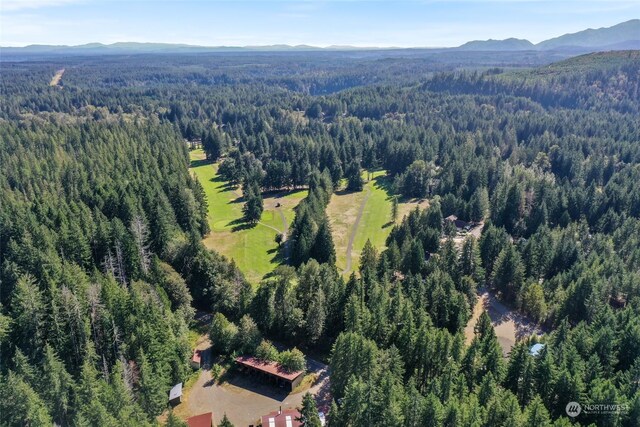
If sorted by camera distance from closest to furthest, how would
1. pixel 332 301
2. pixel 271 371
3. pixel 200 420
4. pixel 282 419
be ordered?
pixel 282 419 → pixel 200 420 → pixel 271 371 → pixel 332 301

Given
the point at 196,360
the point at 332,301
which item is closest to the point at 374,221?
the point at 332,301

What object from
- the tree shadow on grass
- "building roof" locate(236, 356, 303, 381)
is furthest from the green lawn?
"building roof" locate(236, 356, 303, 381)

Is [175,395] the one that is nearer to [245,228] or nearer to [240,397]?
[240,397]

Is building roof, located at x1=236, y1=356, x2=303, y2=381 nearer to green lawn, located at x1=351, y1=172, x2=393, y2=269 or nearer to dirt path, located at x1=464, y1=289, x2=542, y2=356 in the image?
dirt path, located at x1=464, y1=289, x2=542, y2=356

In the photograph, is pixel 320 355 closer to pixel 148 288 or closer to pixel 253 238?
pixel 148 288

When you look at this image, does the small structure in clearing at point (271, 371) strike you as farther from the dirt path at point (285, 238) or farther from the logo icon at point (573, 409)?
the dirt path at point (285, 238)

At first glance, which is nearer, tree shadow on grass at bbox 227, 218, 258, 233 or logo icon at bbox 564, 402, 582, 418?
logo icon at bbox 564, 402, 582, 418

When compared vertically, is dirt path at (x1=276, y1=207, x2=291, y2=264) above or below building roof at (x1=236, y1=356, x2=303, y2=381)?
below
